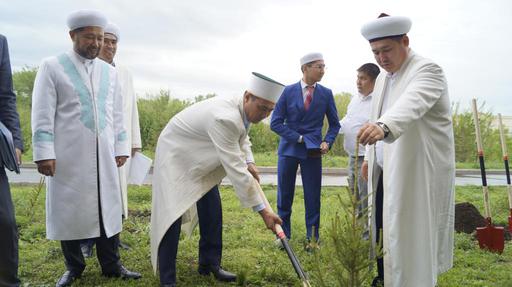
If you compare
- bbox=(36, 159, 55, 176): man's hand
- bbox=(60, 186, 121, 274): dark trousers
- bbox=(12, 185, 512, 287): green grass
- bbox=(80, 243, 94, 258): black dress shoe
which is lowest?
bbox=(12, 185, 512, 287): green grass

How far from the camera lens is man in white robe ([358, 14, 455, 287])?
3.30 meters

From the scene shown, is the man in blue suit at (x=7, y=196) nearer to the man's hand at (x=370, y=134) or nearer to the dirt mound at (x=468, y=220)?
the man's hand at (x=370, y=134)

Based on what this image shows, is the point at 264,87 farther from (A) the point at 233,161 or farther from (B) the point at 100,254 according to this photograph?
(B) the point at 100,254

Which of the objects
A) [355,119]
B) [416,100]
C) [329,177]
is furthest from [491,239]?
[329,177]

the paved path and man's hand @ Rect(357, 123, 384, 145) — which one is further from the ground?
man's hand @ Rect(357, 123, 384, 145)

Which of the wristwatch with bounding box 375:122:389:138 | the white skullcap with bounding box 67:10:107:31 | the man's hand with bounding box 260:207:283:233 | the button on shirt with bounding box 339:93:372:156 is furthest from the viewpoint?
the button on shirt with bounding box 339:93:372:156

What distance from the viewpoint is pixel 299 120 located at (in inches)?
225

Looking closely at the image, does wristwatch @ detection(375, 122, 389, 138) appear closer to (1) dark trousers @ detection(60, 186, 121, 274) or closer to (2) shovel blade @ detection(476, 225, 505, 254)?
(1) dark trousers @ detection(60, 186, 121, 274)

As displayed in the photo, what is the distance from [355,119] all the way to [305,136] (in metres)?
0.75

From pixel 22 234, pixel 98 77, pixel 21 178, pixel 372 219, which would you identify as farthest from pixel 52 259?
pixel 21 178

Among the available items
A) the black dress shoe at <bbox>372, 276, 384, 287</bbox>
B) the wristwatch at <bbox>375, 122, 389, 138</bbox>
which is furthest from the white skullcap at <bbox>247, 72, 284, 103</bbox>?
the black dress shoe at <bbox>372, 276, 384, 287</bbox>

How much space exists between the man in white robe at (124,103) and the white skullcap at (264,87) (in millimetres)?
1864

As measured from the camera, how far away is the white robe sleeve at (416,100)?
288 cm

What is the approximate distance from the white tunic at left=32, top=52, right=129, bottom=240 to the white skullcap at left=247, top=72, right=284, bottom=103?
140cm
